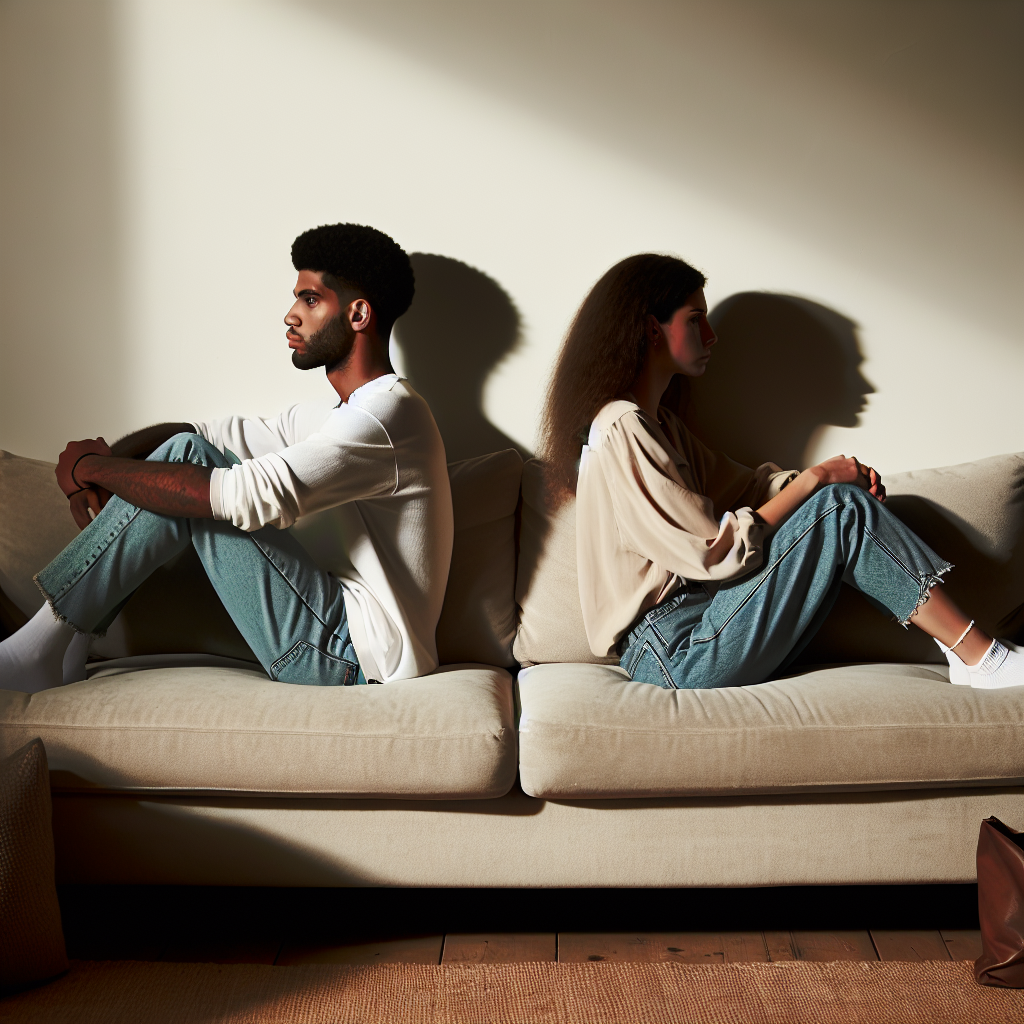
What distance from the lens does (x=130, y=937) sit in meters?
1.43

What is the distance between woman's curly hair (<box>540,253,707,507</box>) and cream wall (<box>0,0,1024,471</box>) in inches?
7.6

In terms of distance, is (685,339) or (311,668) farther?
(685,339)

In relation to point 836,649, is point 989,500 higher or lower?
higher

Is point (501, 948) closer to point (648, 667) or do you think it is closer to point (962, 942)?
point (648, 667)

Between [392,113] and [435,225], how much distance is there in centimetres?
29

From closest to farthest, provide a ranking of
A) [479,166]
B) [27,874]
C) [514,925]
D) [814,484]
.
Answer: [27,874] → [514,925] → [814,484] → [479,166]

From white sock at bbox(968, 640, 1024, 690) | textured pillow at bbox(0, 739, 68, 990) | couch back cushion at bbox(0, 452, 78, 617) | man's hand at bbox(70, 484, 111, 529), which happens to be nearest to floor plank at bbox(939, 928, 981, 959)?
white sock at bbox(968, 640, 1024, 690)

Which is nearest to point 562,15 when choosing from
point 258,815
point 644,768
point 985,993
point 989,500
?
point 989,500

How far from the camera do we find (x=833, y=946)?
140 cm

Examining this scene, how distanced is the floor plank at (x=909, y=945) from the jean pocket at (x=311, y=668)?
102cm

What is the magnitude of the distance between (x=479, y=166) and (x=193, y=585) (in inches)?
47.5

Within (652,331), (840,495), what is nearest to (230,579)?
(652,331)

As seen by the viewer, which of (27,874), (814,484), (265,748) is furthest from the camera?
(814,484)

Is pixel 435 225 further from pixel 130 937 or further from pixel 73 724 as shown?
pixel 130 937
